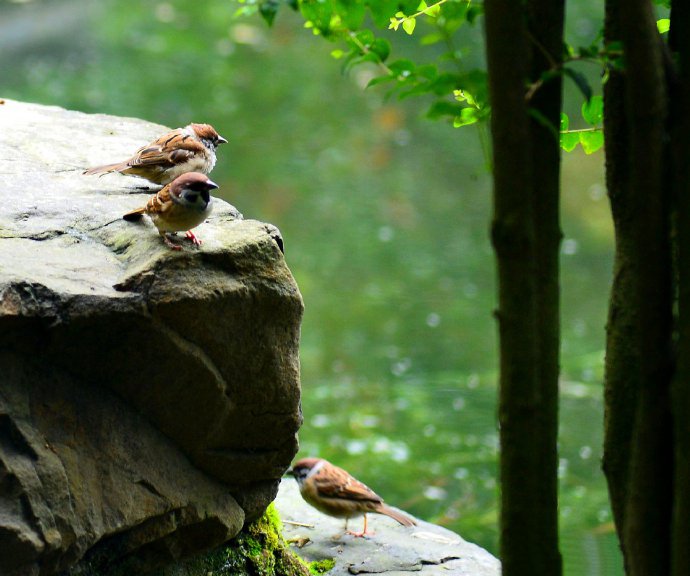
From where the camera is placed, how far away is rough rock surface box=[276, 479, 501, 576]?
3.82 m

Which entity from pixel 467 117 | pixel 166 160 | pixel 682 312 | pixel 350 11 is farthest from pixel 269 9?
pixel 682 312

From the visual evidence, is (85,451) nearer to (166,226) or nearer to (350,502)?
(166,226)

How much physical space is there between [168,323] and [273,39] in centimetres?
1303

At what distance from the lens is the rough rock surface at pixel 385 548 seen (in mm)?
3820

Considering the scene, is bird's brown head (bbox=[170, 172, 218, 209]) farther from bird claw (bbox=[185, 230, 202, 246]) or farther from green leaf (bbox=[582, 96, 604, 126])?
green leaf (bbox=[582, 96, 604, 126])

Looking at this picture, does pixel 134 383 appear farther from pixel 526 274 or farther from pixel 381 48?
pixel 526 274

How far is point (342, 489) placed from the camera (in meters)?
4.13

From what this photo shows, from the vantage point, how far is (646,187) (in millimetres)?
2131

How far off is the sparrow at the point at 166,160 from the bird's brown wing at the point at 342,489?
1363mm

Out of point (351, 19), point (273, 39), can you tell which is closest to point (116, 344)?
point (351, 19)

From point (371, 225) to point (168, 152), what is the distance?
6582 millimetres

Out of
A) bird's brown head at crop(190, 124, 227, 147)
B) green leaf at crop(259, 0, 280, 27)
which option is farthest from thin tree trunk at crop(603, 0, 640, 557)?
bird's brown head at crop(190, 124, 227, 147)

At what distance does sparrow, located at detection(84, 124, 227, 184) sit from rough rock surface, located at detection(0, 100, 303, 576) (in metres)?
0.26

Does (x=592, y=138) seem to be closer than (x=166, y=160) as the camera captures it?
Yes
